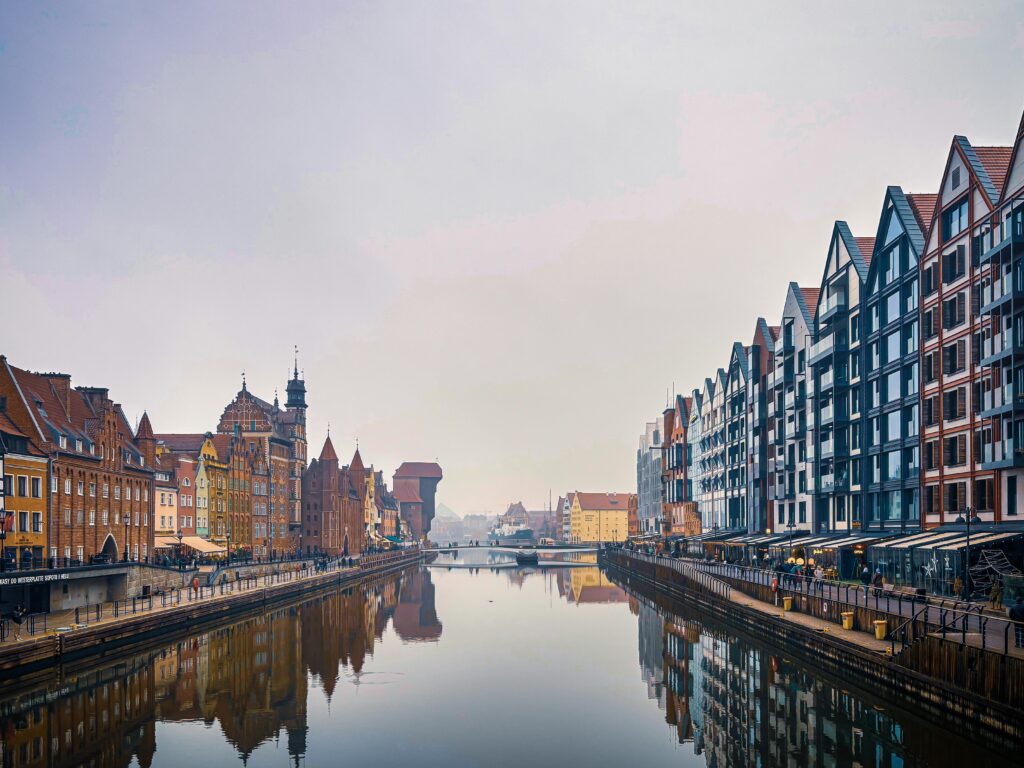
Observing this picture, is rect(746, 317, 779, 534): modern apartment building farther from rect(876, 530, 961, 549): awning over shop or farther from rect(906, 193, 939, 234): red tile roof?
rect(876, 530, 961, 549): awning over shop

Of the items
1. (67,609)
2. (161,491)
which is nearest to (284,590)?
(161,491)

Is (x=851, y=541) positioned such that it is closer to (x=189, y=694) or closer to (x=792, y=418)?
(x=792, y=418)

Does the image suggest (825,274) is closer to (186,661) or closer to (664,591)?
(664,591)

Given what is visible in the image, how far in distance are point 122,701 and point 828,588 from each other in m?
36.3

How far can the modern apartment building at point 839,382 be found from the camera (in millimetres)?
69438

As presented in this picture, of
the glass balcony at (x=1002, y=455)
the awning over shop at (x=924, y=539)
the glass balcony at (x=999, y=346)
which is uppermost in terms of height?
the glass balcony at (x=999, y=346)

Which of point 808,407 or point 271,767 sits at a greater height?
point 808,407

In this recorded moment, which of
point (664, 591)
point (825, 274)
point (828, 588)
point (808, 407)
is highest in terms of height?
point (825, 274)

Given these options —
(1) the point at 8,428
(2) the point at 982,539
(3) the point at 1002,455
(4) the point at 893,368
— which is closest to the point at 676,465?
(4) the point at 893,368

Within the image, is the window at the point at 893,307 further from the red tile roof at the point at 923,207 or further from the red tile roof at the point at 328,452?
the red tile roof at the point at 328,452

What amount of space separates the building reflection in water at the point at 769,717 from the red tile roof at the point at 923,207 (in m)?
28.8

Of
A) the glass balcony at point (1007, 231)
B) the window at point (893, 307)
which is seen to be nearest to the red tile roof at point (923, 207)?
the window at point (893, 307)

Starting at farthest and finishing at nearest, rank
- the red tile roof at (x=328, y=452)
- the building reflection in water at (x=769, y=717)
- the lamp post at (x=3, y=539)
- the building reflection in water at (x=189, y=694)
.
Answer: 1. the red tile roof at (x=328, y=452)
2. the lamp post at (x=3, y=539)
3. the building reflection in water at (x=189, y=694)
4. the building reflection in water at (x=769, y=717)

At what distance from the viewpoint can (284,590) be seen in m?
84.1
